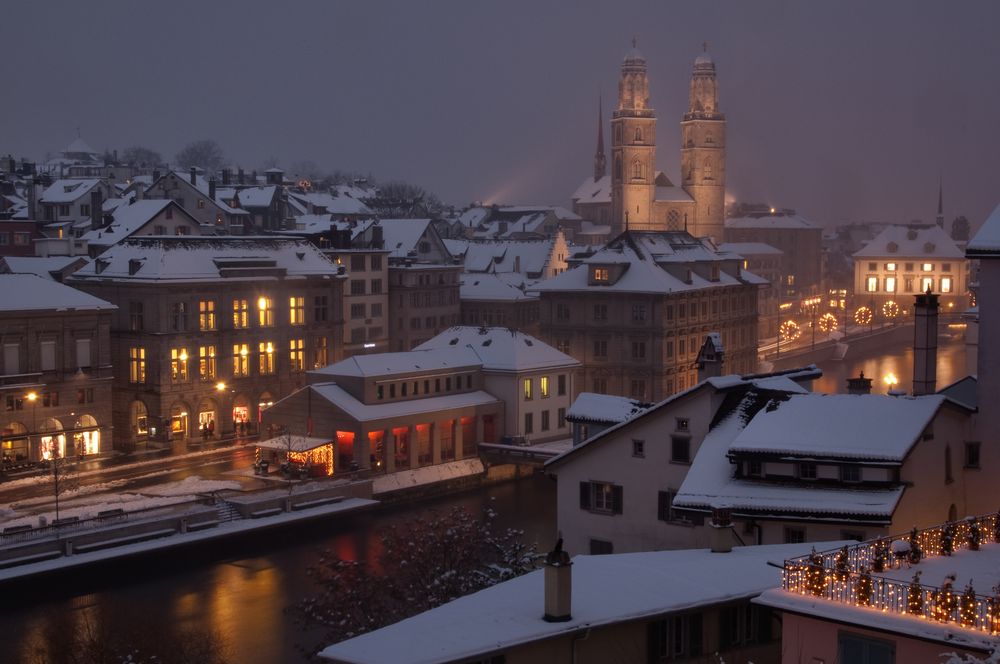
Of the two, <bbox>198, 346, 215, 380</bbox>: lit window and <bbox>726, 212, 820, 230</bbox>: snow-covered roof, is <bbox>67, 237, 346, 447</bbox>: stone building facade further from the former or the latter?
<bbox>726, 212, 820, 230</bbox>: snow-covered roof

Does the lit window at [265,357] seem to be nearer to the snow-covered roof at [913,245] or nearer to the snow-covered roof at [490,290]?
the snow-covered roof at [490,290]

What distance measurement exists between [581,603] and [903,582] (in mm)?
5170

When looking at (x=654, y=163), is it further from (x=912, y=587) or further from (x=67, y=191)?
(x=912, y=587)

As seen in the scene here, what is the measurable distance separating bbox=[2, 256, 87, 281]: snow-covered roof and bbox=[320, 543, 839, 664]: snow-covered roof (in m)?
48.6

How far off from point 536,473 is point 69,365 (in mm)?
19794

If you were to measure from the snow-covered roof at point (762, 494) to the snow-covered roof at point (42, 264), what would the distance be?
1740 inches

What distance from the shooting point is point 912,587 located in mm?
15055

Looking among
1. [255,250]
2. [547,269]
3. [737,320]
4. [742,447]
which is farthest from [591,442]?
[547,269]

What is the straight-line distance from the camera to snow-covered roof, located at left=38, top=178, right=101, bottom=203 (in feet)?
308

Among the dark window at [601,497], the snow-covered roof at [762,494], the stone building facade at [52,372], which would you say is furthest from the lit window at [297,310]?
the snow-covered roof at [762,494]

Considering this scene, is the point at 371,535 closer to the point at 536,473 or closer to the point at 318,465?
the point at 318,465

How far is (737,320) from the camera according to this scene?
3142 inches

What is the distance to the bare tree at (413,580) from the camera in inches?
1107

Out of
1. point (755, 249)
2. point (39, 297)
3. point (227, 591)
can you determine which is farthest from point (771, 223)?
point (227, 591)
